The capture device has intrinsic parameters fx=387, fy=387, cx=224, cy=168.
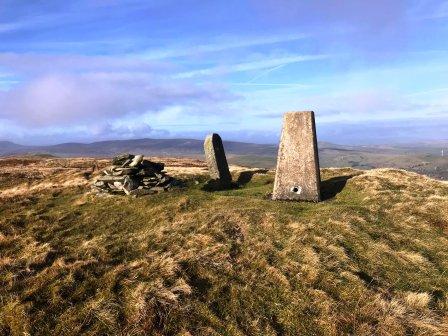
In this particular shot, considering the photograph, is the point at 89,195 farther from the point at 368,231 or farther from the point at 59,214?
the point at 368,231

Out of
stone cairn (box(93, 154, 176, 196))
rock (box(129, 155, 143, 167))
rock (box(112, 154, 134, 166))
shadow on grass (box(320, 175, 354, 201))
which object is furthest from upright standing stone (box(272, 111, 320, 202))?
rock (box(112, 154, 134, 166))

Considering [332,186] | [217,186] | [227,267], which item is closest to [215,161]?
[217,186]

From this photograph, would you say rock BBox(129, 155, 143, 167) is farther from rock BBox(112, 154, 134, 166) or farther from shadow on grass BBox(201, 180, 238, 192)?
shadow on grass BBox(201, 180, 238, 192)

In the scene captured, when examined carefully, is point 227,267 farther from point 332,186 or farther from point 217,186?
point 217,186

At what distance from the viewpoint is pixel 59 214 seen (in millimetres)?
19406

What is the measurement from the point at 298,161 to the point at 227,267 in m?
10.1

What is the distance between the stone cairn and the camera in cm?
2236

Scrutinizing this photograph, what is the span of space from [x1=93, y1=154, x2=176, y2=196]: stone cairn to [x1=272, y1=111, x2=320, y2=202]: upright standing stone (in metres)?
6.70

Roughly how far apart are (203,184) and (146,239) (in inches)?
455

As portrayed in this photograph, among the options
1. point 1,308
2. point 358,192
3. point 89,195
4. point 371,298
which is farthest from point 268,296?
point 89,195

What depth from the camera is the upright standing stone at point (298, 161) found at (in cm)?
2094

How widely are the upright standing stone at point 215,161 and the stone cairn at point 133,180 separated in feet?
16.7

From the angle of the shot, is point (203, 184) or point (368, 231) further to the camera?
point (203, 184)

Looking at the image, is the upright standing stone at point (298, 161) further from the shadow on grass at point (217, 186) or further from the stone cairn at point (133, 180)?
the stone cairn at point (133, 180)
